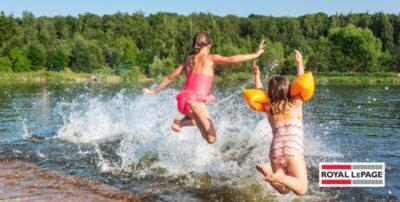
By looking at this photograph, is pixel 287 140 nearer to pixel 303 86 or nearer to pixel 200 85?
pixel 303 86

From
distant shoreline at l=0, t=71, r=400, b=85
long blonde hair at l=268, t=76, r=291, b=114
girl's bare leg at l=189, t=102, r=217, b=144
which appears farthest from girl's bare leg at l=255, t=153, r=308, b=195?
distant shoreline at l=0, t=71, r=400, b=85

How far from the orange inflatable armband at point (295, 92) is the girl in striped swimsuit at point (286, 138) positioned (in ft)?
0.28

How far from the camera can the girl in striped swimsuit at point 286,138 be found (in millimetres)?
6582

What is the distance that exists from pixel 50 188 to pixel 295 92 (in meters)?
4.61

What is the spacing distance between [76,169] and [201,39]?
3973 mm

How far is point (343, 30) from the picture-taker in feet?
375

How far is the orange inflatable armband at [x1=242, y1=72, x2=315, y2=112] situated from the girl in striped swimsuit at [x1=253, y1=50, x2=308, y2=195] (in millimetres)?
85

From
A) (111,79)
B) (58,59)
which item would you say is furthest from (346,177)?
(58,59)

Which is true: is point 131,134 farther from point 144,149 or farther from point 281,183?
point 281,183

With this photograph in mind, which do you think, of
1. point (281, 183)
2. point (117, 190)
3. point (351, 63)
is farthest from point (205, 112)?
point (351, 63)

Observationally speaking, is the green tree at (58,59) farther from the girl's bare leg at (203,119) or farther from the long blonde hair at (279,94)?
the long blonde hair at (279,94)

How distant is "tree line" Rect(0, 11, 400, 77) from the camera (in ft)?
305

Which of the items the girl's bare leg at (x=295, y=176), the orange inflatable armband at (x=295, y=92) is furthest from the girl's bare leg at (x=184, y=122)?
the girl's bare leg at (x=295, y=176)

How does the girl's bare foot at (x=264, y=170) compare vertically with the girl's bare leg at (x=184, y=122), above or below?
below
